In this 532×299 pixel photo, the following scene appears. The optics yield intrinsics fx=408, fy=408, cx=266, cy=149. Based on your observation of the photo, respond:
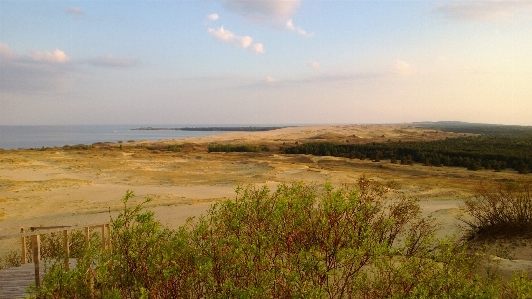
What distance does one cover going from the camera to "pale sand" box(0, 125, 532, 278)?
837 inches

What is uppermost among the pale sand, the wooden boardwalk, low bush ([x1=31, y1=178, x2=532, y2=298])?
low bush ([x1=31, y1=178, x2=532, y2=298])

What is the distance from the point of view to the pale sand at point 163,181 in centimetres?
2127

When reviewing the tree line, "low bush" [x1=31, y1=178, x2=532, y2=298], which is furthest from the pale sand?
"low bush" [x1=31, y1=178, x2=532, y2=298]

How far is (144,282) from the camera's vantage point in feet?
18.4

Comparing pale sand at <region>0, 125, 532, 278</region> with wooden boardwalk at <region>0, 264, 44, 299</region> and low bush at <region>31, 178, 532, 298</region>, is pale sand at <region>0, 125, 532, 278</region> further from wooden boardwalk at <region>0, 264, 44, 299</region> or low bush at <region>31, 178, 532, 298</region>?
low bush at <region>31, 178, 532, 298</region>

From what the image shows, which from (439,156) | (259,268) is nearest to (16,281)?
(259,268)

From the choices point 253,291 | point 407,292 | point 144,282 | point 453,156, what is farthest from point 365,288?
point 453,156

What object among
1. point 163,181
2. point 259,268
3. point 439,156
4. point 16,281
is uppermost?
point 259,268

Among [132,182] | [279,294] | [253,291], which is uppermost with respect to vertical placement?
[253,291]

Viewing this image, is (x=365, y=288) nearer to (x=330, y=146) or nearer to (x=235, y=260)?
(x=235, y=260)

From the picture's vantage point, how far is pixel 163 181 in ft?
107

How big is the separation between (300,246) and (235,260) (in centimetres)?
129

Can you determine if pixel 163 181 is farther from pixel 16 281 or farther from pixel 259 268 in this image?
pixel 259 268

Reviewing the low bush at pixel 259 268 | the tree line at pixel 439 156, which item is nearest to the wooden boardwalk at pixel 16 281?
the low bush at pixel 259 268
